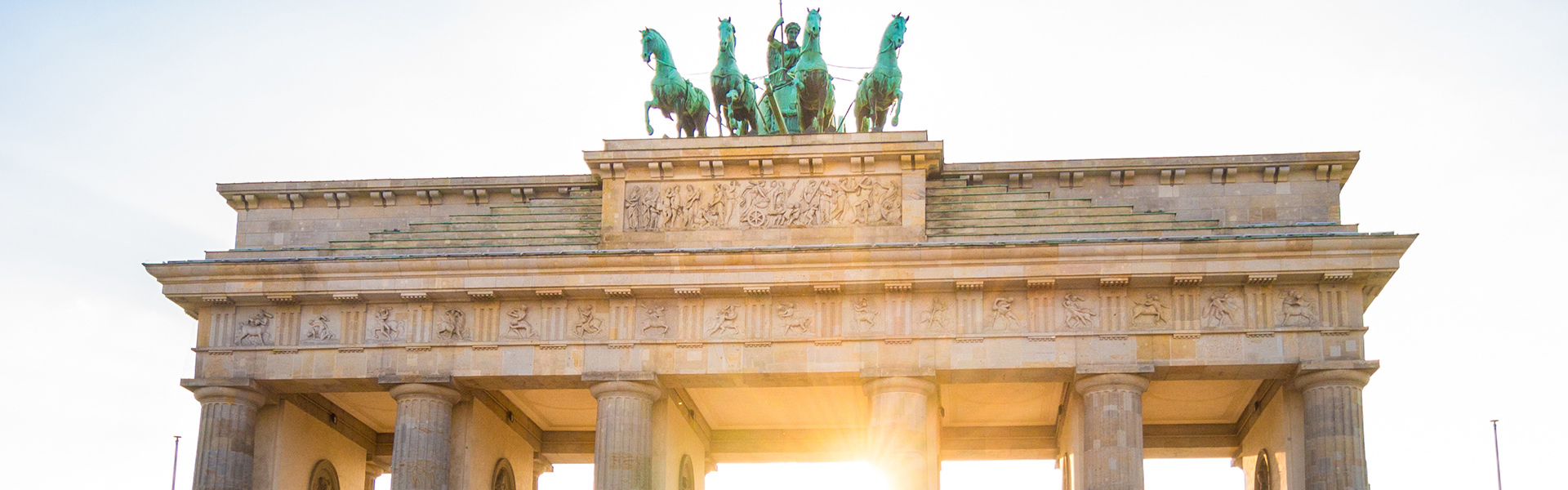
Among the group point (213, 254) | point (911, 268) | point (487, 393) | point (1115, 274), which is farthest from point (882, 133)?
point (213, 254)

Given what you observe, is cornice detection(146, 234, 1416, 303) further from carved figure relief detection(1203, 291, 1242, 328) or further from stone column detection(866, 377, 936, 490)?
stone column detection(866, 377, 936, 490)

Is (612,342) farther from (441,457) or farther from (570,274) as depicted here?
(441,457)

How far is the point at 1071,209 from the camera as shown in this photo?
3228cm

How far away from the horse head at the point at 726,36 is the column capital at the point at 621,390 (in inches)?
296

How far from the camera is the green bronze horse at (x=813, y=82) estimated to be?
113 ft

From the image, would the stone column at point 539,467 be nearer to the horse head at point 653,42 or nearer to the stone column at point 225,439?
the stone column at point 225,439

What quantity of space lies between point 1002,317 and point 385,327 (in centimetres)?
1154

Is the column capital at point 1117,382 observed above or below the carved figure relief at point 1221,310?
below

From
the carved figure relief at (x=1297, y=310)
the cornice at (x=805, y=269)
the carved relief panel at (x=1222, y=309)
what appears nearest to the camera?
the cornice at (x=805, y=269)

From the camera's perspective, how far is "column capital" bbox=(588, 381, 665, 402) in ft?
103

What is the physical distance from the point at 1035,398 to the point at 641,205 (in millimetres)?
9274

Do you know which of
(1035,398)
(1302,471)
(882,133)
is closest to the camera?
(1302,471)

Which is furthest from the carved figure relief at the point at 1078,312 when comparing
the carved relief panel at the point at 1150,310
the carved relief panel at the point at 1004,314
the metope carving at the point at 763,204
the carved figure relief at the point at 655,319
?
the carved figure relief at the point at 655,319

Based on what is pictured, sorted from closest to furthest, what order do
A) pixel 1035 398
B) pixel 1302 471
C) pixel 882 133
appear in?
pixel 1302 471
pixel 882 133
pixel 1035 398
